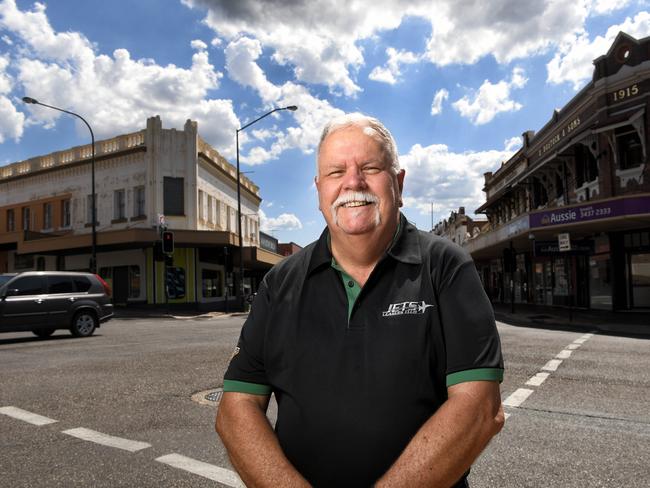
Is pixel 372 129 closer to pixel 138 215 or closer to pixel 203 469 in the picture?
pixel 203 469

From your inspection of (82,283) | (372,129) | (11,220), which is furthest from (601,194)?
(11,220)

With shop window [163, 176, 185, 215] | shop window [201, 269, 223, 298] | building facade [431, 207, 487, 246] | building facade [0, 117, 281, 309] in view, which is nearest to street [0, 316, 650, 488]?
Result: building facade [0, 117, 281, 309]

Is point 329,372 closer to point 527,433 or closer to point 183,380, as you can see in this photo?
point 527,433

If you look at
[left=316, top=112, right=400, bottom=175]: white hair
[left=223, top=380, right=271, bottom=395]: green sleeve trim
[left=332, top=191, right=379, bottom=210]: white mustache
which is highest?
[left=316, top=112, right=400, bottom=175]: white hair

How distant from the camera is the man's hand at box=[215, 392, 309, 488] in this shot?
1.67m

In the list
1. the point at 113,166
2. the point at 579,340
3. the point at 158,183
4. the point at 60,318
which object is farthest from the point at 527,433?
the point at 113,166

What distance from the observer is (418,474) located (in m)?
1.55

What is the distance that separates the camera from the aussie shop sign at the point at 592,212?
740 inches

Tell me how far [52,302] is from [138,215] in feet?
57.1

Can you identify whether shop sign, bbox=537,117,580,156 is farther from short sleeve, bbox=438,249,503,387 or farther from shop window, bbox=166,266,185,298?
short sleeve, bbox=438,249,503,387

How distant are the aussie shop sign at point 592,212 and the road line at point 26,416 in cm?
1963

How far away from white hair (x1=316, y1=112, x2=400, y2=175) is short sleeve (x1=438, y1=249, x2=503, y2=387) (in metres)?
0.53

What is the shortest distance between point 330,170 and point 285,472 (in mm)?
1048

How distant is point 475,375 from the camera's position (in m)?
1.61
